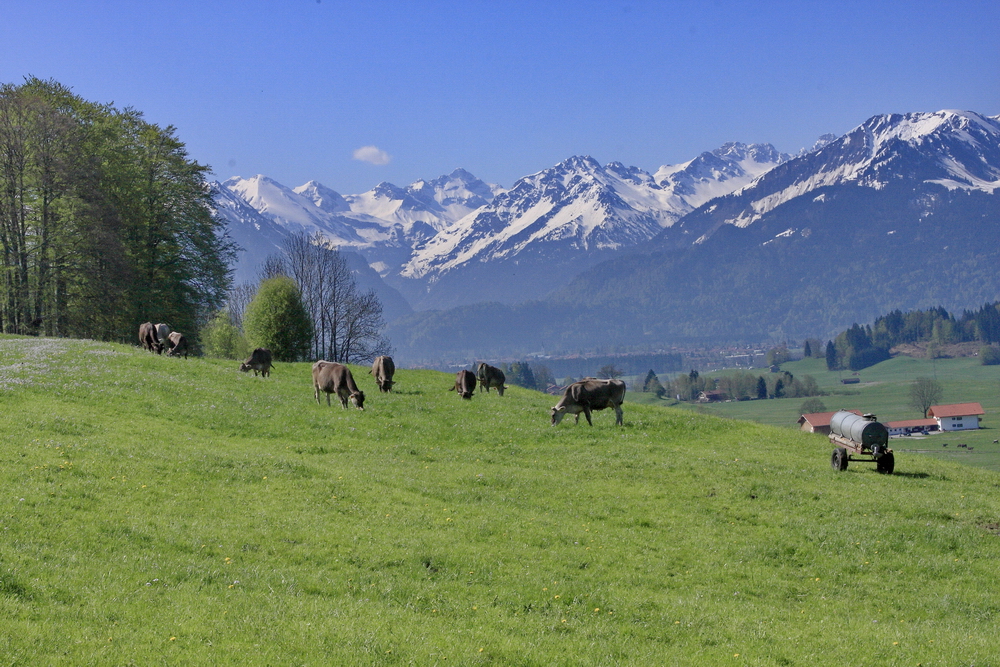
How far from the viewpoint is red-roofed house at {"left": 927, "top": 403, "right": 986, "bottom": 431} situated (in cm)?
14075

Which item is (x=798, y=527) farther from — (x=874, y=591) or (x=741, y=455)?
(x=741, y=455)

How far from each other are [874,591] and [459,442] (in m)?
17.7

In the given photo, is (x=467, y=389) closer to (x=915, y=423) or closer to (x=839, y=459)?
(x=839, y=459)

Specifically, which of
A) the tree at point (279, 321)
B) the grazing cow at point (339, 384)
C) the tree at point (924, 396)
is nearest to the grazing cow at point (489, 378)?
the grazing cow at point (339, 384)

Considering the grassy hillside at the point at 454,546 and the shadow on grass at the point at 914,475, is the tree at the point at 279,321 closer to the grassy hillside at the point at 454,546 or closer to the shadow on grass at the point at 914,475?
the grassy hillside at the point at 454,546

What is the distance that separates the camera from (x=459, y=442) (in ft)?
103

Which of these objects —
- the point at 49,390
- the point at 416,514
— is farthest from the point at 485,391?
the point at 416,514

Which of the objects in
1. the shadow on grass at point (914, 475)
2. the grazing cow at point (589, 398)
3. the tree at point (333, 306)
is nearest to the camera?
the shadow on grass at point (914, 475)

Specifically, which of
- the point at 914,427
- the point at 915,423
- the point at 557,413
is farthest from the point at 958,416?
the point at 557,413

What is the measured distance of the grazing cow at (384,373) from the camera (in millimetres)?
42344

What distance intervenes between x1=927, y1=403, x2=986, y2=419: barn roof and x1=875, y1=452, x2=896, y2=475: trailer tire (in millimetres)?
132153

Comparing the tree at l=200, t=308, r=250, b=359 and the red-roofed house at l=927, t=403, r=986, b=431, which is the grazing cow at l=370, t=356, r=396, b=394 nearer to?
the tree at l=200, t=308, r=250, b=359

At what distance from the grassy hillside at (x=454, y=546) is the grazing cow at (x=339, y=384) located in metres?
2.81

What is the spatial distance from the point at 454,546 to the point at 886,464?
741 inches
